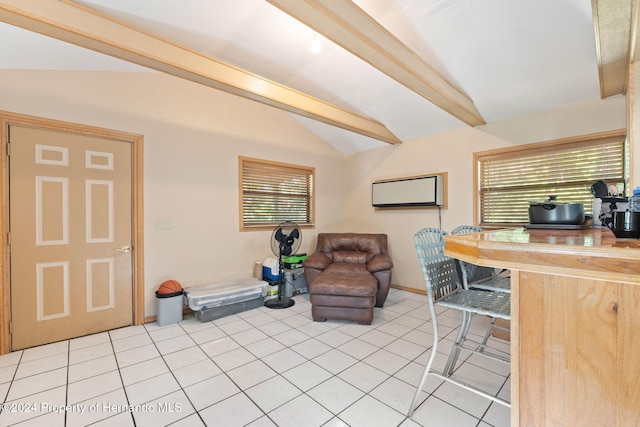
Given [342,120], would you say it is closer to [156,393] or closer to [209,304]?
[209,304]

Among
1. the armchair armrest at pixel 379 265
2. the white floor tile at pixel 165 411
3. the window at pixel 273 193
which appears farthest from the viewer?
the window at pixel 273 193

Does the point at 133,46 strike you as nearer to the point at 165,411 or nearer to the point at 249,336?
the point at 165,411

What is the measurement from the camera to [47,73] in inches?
98.6

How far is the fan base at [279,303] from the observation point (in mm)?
3520

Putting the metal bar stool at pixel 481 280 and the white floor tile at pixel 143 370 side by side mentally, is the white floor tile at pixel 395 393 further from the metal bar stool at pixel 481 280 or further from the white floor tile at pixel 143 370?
the white floor tile at pixel 143 370

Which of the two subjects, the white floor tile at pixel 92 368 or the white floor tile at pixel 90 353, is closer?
the white floor tile at pixel 92 368

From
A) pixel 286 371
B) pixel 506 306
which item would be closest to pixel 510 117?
pixel 506 306

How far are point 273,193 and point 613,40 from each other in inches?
148

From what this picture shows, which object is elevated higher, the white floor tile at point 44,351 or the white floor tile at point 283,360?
the white floor tile at point 44,351

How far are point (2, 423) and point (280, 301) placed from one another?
8.03 feet

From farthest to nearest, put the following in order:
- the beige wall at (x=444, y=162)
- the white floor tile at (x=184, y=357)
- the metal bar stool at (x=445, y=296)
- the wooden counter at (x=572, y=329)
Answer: the beige wall at (x=444, y=162), the white floor tile at (x=184, y=357), the metal bar stool at (x=445, y=296), the wooden counter at (x=572, y=329)

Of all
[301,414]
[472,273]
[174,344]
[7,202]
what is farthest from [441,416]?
[7,202]

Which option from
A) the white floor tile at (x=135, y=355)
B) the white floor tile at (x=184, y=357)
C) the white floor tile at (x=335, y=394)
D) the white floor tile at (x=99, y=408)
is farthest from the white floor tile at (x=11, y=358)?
the white floor tile at (x=335, y=394)

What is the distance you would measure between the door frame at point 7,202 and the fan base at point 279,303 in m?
1.43
